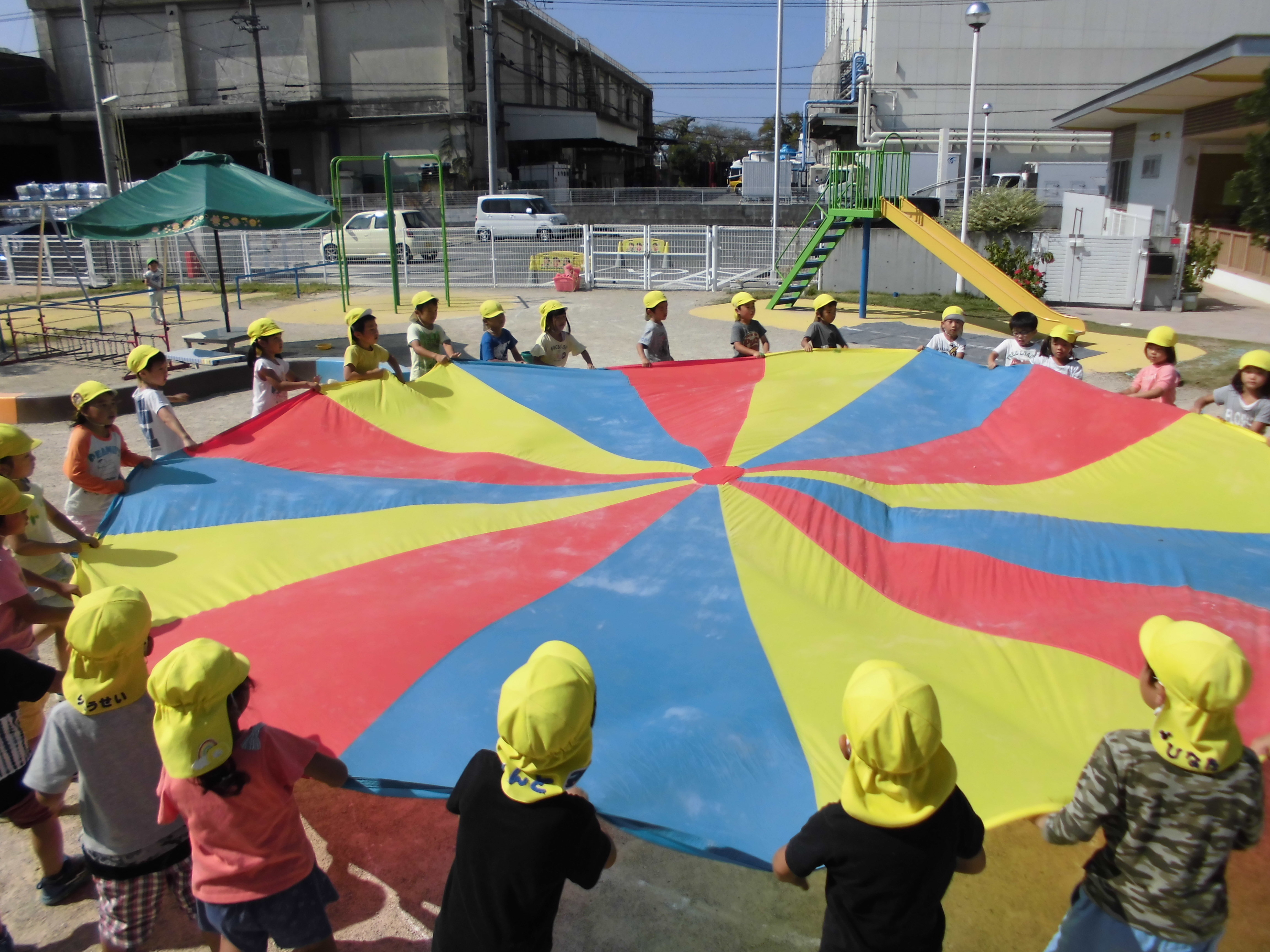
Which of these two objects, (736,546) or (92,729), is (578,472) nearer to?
(736,546)

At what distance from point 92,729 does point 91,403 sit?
93.6 inches

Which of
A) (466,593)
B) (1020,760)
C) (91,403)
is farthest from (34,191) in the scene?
(1020,760)

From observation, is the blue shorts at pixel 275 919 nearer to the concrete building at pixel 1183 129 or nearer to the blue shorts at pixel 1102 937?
the blue shorts at pixel 1102 937

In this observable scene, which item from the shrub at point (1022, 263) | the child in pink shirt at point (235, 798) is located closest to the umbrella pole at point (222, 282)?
the child in pink shirt at point (235, 798)

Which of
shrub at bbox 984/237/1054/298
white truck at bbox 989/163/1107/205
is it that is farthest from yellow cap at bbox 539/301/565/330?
white truck at bbox 989/163/1107/205

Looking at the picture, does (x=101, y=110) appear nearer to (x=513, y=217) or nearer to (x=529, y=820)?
(x=513, y=217)

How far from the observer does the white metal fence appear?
64.6 feet

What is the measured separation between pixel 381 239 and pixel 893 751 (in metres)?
24.4

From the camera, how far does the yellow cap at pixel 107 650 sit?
2473 mm

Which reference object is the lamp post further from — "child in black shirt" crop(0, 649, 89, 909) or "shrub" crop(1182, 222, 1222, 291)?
"child in black shirt" crop(0, 649, 89, 909)

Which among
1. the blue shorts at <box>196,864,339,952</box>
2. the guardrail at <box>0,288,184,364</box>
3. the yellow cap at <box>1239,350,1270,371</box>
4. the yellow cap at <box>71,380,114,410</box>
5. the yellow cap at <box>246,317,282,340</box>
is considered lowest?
the blue shorts at <box>196,864,339,952</box>

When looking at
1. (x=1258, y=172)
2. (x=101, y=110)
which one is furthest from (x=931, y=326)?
(x=101, y=110)

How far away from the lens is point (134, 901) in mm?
2736

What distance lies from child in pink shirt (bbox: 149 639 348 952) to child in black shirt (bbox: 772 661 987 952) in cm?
135
